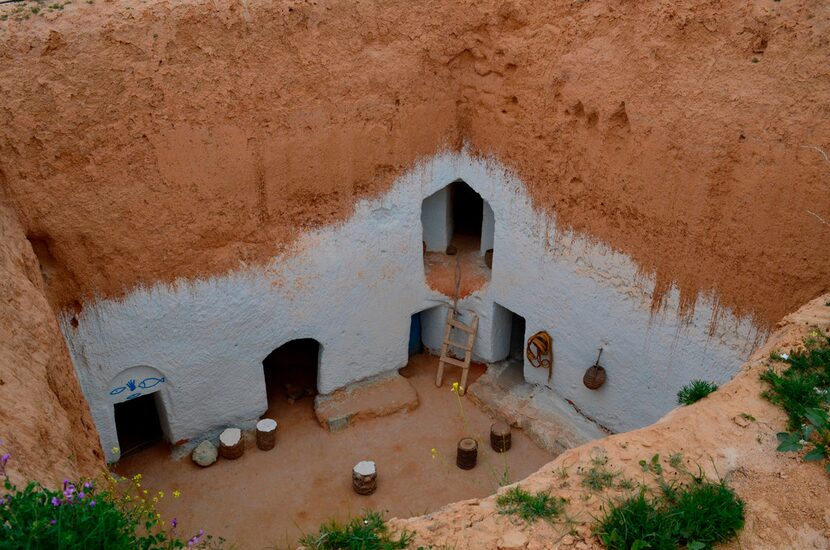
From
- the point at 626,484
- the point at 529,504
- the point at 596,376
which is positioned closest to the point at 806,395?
the point at 626,484

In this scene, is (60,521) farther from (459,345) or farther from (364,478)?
(459,345)

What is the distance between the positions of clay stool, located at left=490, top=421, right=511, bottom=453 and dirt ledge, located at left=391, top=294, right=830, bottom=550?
4.38 metres

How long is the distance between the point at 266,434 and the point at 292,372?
1502 mm

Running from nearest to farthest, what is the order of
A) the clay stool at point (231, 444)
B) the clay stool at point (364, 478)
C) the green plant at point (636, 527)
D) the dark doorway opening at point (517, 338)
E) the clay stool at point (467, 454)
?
the green plant at point (636, 527) → the clay stool at point (364, 478) → the clay stool at point (467, 454) → the clay stool at point (231, 444) → the dark doorway opening at point (517, 338)

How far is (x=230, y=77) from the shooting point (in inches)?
314

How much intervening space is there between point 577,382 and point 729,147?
12.6 feet

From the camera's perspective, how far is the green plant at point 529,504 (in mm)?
4539

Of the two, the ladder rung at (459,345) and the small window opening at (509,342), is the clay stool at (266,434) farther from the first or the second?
the small window opening at (509,342)

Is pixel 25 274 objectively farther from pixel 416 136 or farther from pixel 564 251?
pixel 564 251

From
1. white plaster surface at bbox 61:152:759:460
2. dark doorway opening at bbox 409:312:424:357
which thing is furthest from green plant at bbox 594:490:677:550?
dark doorway opening at bbox 409:312:424:357

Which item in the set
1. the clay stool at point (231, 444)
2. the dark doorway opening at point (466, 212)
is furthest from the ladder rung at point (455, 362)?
the clay stool at point (231, 444)

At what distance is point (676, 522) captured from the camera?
4281mm

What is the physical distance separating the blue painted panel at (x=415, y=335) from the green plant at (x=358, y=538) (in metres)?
6.63

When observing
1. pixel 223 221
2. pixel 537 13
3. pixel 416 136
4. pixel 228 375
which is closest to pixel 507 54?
pixel 537 13
